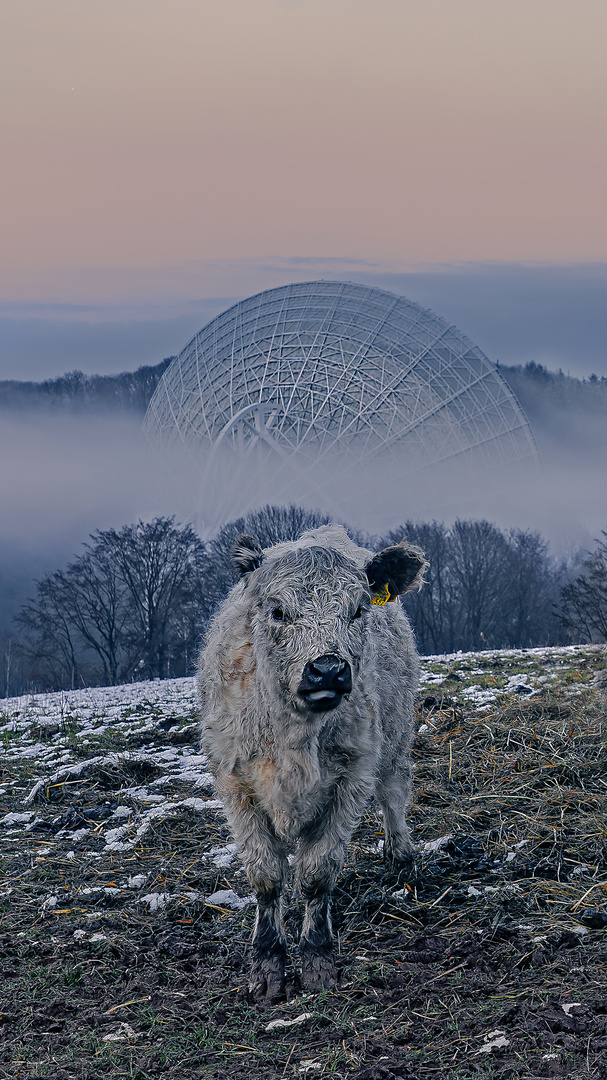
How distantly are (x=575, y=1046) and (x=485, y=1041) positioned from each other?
1.59 feet

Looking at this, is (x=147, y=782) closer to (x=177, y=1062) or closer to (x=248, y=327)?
(x=177, y=1062)

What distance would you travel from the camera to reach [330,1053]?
493 cm

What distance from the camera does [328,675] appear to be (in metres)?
5.40

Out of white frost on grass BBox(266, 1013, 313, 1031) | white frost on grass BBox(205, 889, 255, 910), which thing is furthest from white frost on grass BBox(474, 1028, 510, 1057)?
white frost on grass BBox(205, 889, 255, 910)

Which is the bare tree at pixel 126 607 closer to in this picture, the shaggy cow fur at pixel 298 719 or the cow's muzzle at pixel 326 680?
the shaggy cow fur at pixel 298 719

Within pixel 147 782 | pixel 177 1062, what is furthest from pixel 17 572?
pixel 177 1062

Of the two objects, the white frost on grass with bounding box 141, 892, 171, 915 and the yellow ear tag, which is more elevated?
the yellow ear tag

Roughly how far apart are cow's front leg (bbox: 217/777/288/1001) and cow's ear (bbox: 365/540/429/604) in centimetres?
169

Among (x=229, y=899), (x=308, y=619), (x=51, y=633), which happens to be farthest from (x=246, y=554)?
(x=51, y=633)

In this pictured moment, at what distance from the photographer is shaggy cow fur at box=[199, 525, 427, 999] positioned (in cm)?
573

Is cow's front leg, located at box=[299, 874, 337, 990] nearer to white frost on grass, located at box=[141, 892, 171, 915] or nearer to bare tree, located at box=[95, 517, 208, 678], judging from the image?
white frost on grass, located at box=[141, 892, 171, 915]

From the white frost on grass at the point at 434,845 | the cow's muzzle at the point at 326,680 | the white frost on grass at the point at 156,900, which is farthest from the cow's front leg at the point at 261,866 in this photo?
the white frost on grass at the point at 434,845

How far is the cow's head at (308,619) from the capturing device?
215 inches

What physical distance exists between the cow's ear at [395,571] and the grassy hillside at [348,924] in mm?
2362
